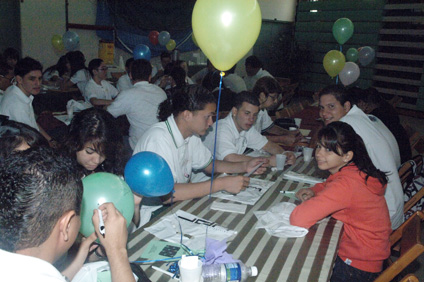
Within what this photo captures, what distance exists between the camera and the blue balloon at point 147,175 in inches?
63.1

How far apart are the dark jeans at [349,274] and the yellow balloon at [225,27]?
1.37m

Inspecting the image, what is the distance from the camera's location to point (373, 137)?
2.75 m

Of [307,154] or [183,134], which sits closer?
[183,134]

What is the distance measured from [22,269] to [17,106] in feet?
9.26

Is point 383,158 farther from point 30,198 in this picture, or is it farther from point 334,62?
point 334,62

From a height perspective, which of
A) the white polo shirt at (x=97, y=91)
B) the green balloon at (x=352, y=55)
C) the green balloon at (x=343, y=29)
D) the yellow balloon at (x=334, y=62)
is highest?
the green balloon at (x=343, y=29)

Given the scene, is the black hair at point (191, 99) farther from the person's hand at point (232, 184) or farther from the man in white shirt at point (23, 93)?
the man in white shirt at point (23, 93)

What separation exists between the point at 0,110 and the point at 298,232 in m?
2.94

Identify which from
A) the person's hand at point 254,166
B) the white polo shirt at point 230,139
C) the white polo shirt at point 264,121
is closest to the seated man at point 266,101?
the white polo shirt at point 264,121

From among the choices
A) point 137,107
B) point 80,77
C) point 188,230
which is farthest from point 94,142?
point 80,77

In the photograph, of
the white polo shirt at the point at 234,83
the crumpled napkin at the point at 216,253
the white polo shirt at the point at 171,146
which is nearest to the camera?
the crumpled napkin at the point at 216,253

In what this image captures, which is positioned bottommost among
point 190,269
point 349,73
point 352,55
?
point 190,269

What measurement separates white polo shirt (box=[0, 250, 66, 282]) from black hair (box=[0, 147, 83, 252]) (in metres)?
0.07

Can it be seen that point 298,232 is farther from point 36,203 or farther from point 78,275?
point 36,203
